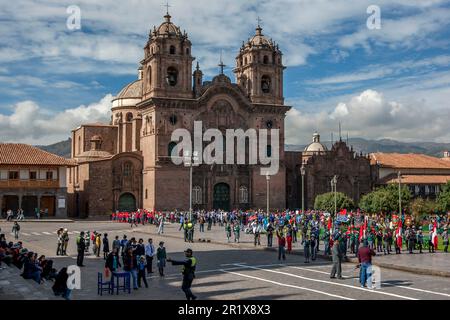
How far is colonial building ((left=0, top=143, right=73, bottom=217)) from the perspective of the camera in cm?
5700

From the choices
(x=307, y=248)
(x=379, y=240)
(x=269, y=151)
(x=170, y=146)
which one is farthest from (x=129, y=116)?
(x=307, y=248)

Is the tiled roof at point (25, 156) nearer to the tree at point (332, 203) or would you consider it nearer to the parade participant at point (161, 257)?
the tree at point (332, 203)

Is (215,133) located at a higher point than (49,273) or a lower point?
higher

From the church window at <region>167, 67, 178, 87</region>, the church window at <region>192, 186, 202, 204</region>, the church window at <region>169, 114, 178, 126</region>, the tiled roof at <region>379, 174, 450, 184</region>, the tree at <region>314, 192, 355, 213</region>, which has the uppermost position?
the church window at <region>167, 67, 178, 87</region>

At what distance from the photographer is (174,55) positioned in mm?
61344

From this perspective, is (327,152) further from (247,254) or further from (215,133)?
(247,254)

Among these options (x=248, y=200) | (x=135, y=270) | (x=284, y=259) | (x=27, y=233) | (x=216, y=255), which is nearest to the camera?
(x=135, y=270)

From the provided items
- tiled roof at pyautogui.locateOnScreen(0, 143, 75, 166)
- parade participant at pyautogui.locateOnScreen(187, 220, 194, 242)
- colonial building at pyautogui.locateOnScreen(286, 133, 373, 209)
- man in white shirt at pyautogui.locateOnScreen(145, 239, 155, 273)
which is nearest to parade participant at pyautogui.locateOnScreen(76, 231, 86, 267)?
man in white shirt at pyautogui.locateOnScreen(145, 239, 155, 273)

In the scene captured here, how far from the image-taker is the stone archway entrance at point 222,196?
63375mm

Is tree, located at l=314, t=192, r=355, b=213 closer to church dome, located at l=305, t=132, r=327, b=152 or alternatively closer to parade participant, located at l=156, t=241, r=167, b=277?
church dome, located at l=305, t=132, r=327, b=152

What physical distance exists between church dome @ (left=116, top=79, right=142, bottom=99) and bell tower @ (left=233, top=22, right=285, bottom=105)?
1436 cm
